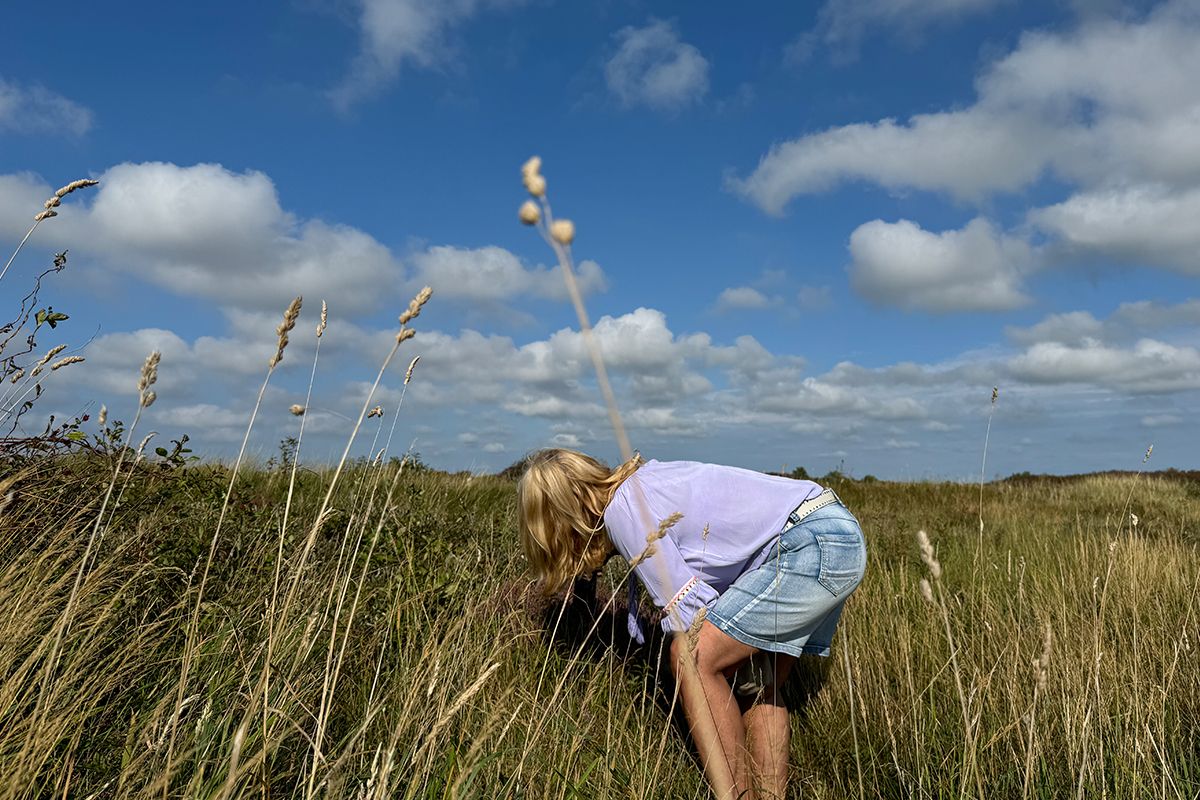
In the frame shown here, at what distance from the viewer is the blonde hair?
3242 mm

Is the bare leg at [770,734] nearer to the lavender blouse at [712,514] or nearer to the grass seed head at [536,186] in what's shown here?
the lavender blouse at [712,514]

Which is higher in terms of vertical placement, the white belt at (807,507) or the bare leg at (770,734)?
the white belt at (807,507)

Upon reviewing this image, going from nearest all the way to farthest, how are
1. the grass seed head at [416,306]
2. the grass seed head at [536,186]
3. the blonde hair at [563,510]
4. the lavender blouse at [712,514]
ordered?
the grass seed head at [536,186] < the grass seed head at [416,306] < the lavender blouse at [712,514] < the blonde hair at [563,510]

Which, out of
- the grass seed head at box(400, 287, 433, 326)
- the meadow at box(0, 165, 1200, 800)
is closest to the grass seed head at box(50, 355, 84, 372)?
the meadow at box(0, 165, 1200, 800)

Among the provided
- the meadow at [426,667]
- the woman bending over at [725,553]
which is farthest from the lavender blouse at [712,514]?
the meadow at [426,667]

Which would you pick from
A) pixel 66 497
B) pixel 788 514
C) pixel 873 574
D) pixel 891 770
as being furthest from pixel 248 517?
pixel 873 574

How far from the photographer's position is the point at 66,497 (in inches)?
154

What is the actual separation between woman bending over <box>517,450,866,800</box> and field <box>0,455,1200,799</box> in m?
0.24

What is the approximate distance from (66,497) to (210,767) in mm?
2310

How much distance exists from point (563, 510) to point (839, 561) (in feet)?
3.64

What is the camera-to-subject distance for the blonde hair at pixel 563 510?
3242 mm

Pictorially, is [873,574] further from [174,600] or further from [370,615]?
[174,600]

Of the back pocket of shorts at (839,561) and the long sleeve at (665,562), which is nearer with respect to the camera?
the long sleeve at (665,562)

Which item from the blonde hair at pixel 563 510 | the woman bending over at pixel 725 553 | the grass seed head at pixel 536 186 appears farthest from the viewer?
the blonde hair at pixel 563 510
